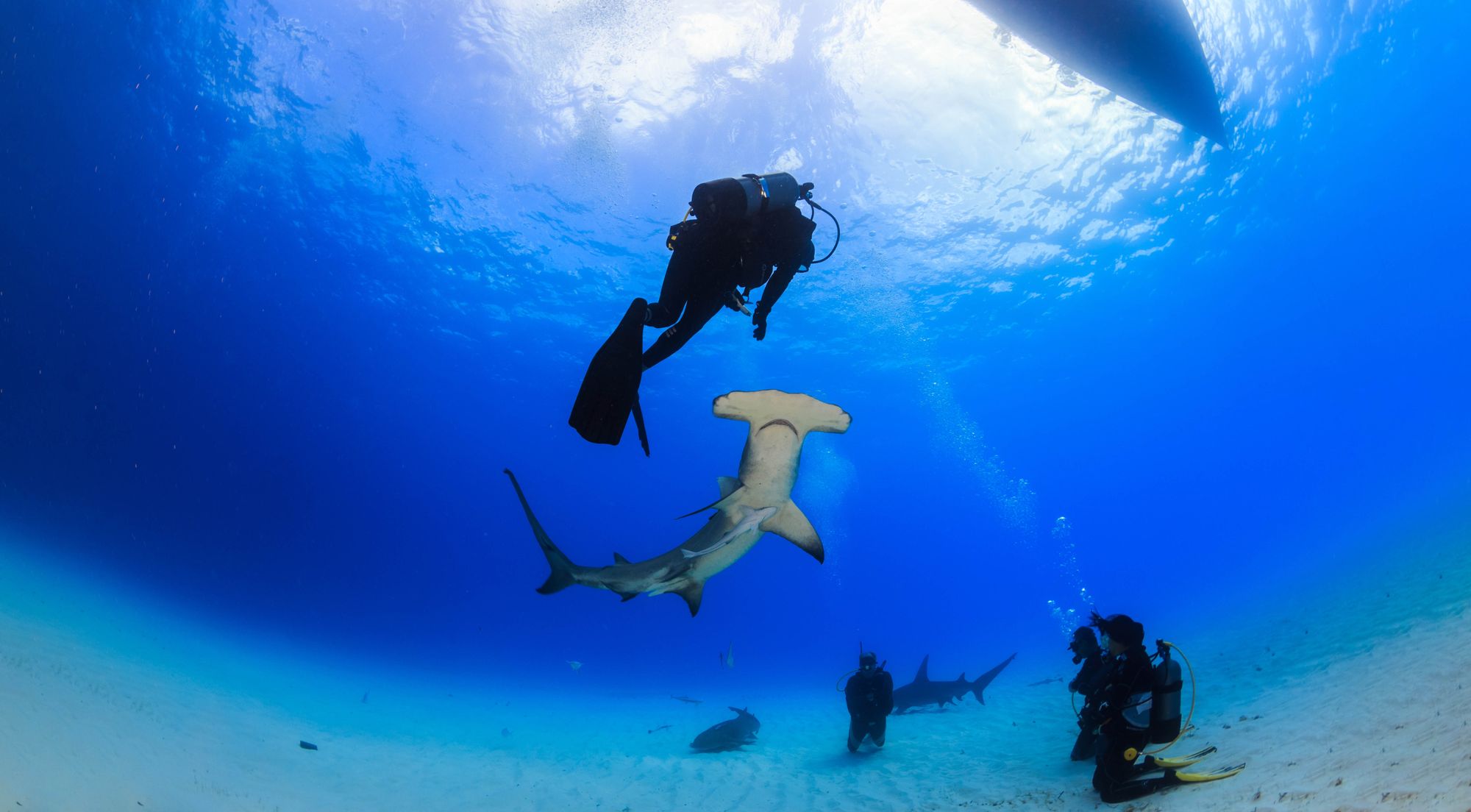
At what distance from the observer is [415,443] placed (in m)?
55.6

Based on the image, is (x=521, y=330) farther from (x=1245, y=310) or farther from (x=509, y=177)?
(x=1245, y=310)

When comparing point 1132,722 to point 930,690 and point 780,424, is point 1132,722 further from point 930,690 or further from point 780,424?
point 930,690

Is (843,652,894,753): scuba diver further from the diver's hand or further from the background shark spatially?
the diver's hand

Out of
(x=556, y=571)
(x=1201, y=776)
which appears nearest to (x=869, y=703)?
(x=1201, y=776)

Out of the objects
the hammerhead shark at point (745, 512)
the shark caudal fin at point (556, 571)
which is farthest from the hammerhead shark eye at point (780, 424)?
the shark caudal fin at point (556, 571)

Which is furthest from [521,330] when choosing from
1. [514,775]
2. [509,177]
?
[514,775]

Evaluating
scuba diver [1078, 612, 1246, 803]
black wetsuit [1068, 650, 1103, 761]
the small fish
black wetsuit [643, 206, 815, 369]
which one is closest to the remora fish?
black wetsuit [1068, 650, 1103, 761]

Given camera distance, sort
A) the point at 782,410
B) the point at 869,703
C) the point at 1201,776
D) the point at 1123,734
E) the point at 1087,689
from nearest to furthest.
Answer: the point at 782,410 → the point at 1201,776 → the point at 1123,734 → the point at 1087,689 → the point at 869,703

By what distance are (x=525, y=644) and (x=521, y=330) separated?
45.8 metres

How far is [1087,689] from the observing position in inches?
233

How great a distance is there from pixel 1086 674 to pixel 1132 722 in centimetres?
130

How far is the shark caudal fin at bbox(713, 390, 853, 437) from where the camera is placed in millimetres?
4113

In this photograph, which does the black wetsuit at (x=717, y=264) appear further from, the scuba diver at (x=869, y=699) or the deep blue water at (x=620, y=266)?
the deep blue water at (x=620, y=266)

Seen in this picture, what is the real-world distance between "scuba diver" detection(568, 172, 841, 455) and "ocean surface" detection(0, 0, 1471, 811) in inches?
198
